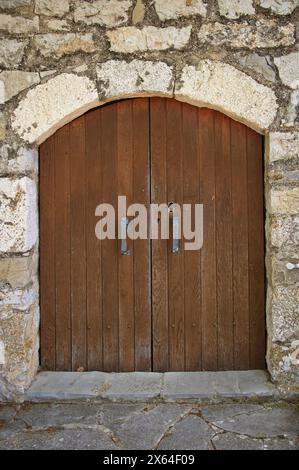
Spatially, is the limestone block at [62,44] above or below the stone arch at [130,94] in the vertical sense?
above

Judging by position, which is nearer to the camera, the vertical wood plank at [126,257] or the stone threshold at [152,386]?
the stone threshold at [152,386]

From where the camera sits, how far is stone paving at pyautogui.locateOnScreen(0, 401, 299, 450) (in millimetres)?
2043

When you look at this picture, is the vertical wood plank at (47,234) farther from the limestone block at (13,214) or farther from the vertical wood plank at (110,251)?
the vertical wood plank at (110,251)

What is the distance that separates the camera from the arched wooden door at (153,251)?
2.67 meters

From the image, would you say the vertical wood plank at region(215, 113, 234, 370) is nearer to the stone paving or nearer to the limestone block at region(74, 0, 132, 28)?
the stone paving

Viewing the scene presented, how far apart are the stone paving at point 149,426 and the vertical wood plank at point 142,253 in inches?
15.3

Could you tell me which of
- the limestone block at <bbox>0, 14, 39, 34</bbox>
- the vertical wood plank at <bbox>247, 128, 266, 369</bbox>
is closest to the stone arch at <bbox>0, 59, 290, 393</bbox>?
the vertical wood plank at <bbox>247, 128, 266, 369</bbox>

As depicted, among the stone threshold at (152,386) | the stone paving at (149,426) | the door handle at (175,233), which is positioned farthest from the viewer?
the door handle at (175,233)

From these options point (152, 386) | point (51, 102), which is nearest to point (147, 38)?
point (51, 102)

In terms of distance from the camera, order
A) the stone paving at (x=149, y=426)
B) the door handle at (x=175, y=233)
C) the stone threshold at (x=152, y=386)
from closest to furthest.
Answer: the stone paving at (x=149, y=426) → the stone threshold at (x=152, y=386) → the door handle at (x=175, y=233)

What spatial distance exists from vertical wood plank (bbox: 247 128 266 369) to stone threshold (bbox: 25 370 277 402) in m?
0.23

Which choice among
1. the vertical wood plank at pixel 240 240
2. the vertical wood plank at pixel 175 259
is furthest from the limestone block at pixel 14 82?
the vertical wood plank at pixel 240 240

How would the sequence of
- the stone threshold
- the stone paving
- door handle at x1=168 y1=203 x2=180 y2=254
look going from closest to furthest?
1. the stone paving
2. the stone threshold
3. door handle at x1=168 y1=203 x2=180 y2=254
